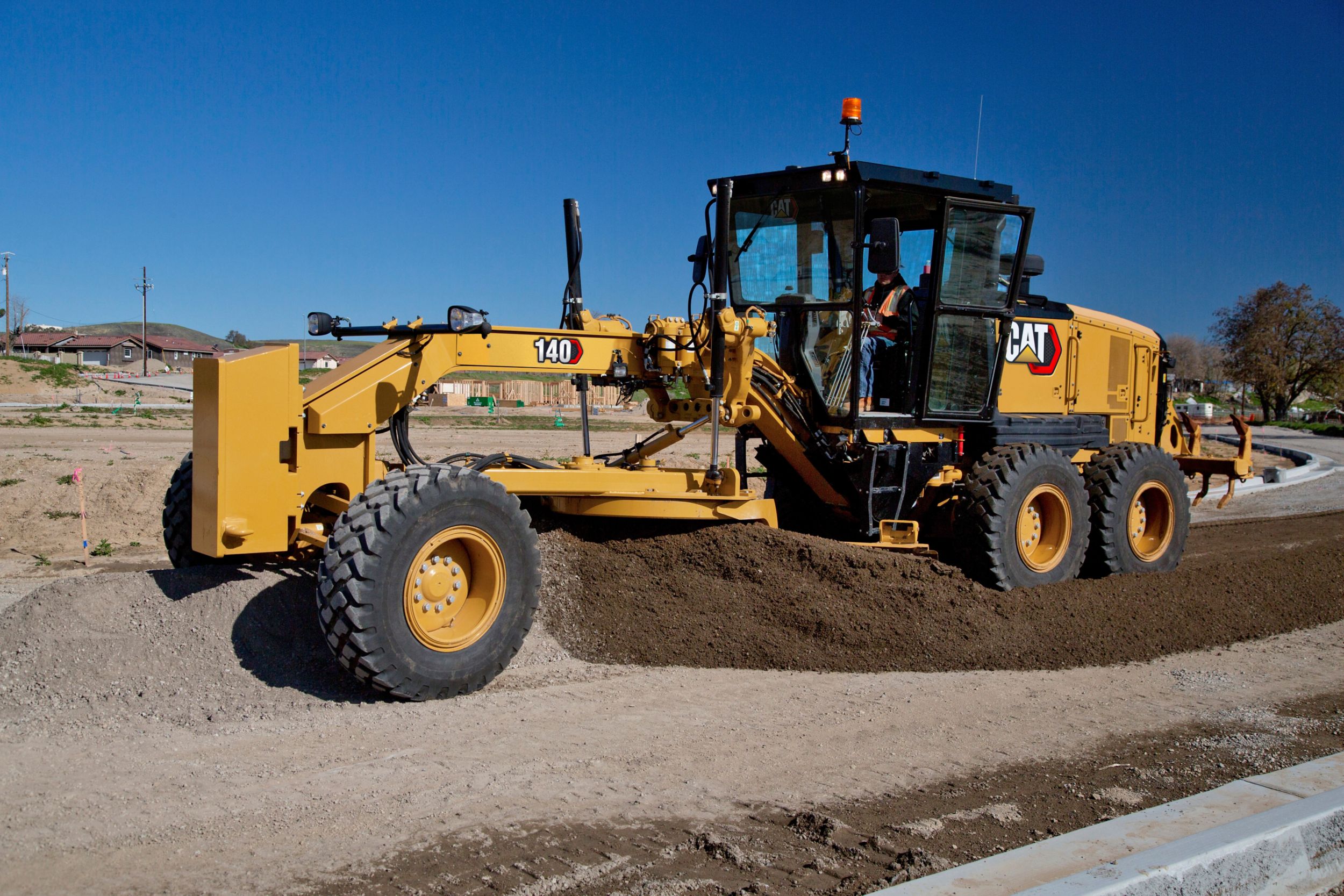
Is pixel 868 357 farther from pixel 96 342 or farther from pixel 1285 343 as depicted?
pixel 96 342

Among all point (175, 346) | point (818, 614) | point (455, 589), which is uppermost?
point (175, 346)

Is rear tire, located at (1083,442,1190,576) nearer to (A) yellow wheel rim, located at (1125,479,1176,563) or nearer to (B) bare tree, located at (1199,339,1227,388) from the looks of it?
(A) yellow wheel rim, located at (1125,479,1176,563)

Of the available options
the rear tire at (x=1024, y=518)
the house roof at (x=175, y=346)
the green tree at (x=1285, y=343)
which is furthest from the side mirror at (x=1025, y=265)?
the house roof at (x=175, y=346)

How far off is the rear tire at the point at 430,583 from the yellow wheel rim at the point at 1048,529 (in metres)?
4.11

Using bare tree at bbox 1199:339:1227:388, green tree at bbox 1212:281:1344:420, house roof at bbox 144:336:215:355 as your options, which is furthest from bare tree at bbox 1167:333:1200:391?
house roof at bbox 144:336:215:355

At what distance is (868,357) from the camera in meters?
7.84

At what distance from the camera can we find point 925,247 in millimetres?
7914

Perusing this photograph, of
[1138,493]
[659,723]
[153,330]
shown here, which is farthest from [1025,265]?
[153,330]

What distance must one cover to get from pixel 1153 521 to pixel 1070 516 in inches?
61.5

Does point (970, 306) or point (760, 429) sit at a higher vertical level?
point (970, 306)

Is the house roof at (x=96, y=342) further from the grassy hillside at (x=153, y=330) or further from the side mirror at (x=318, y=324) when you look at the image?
the side mirror at (x=318, y=324)

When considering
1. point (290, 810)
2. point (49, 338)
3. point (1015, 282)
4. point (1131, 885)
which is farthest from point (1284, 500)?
point (49, 338)

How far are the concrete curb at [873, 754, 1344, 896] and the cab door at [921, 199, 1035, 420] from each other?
14.4 ft

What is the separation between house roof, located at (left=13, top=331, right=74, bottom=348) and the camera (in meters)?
98.4
